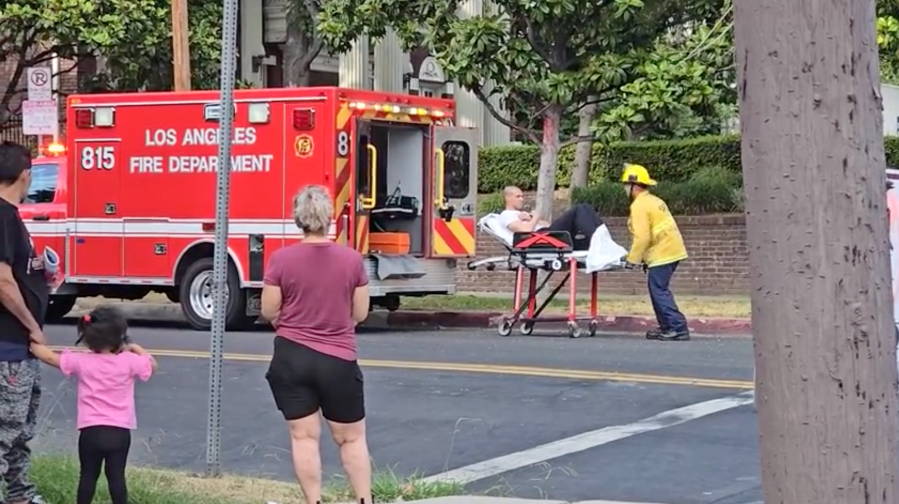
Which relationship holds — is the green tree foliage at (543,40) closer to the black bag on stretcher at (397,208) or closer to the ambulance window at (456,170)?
the ambulance window at (456,170)

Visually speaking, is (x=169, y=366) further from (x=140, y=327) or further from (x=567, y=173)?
(x=567, y=173)

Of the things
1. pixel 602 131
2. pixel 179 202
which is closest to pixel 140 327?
pixel 179 202

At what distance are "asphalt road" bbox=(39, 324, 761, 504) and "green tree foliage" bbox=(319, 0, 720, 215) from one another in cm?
489

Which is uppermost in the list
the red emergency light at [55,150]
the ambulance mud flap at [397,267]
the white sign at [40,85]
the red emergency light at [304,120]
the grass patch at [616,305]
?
the white sign at [40,85]

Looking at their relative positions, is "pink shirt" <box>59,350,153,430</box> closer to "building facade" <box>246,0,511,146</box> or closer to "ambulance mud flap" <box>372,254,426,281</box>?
"ambulance mud flap" <box>372,254,426,281</box>

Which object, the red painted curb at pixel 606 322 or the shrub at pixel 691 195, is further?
the shrub at pixel 691 195

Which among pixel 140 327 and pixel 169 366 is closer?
pixel 169 366

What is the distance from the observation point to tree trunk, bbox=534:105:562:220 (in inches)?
741

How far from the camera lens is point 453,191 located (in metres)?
17.4

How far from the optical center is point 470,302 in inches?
744

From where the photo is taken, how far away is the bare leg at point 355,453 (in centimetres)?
648

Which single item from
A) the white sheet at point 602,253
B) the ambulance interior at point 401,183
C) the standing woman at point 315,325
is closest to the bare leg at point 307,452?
the standing woman at point 315,325

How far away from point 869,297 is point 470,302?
1596 cm

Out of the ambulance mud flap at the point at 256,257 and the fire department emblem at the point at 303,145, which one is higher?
the fire department emblem at the point at 303,145
